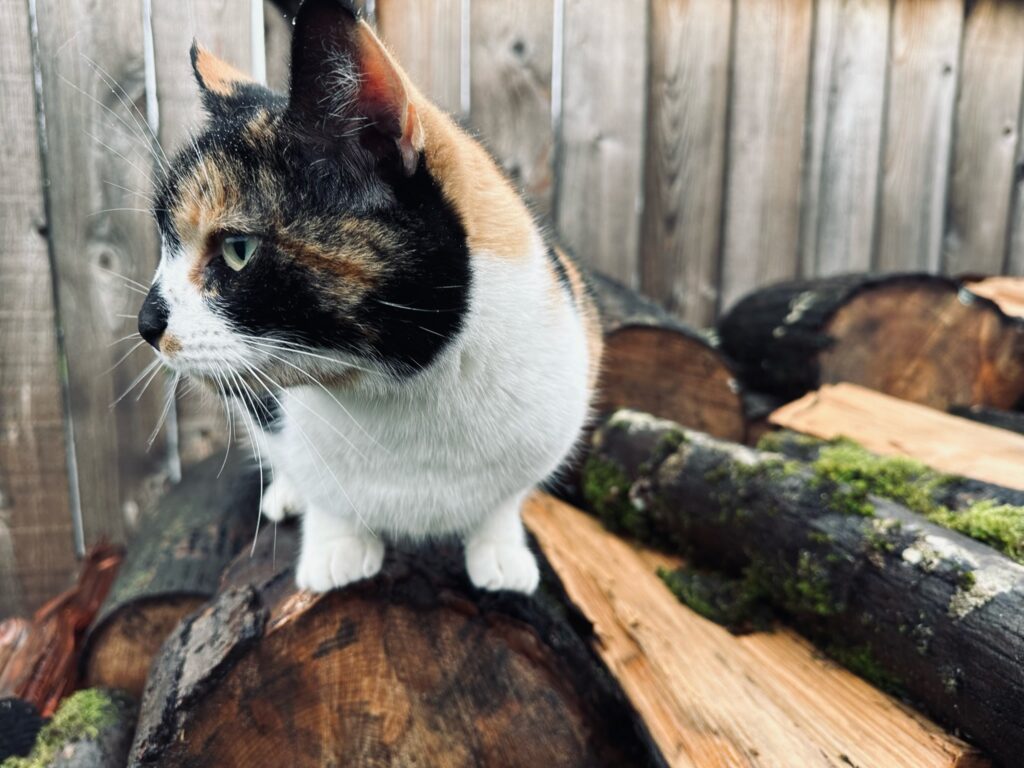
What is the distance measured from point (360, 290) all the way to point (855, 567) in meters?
0.86

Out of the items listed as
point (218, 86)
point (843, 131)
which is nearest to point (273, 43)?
point (218, 86)

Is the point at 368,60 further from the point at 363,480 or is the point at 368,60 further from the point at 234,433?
the point at 234,433

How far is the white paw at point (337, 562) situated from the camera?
106 centimetres

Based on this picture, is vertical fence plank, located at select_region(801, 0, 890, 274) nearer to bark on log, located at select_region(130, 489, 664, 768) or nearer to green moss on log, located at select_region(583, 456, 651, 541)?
green moss on log, located at select_region(583, 456, 651, 541)

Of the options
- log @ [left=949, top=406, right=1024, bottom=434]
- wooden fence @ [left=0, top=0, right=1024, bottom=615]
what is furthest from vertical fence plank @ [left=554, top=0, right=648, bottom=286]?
log @ [left=949, top=406, right=1024, bottom=434]

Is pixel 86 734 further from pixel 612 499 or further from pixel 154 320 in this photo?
pixel 612 499

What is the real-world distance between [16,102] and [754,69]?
207 cm

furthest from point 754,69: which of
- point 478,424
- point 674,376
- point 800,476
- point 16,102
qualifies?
point 16,102

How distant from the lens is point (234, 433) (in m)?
1.75

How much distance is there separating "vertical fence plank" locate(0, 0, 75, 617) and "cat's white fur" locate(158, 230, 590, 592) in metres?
1.06

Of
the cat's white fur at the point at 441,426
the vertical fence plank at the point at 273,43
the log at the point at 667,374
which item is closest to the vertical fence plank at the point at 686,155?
the log at the point at 667,374

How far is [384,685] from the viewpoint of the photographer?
1.04 meters

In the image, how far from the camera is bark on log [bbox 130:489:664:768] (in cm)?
98

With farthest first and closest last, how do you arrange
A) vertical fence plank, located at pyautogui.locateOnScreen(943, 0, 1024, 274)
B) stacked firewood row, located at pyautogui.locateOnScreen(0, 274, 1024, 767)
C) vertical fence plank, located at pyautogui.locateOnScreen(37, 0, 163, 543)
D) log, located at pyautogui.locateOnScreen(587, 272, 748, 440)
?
vertical fence plank, located at pyautogui.locateOnScreen(943, 0, 1024, 274)
log, located at pyautogui.locateOnScreen(587, 272, 748, 440)
vertical fence plank, located at pyautogui.locateOnScreen(37, 0, 163, 543)
stacked firewood row, located at pyautogui.locateOnScreen(0, 274, 1024, 767)
